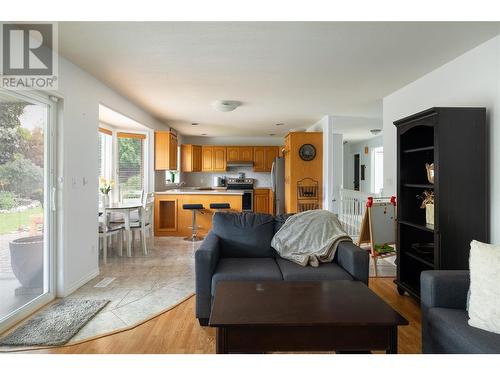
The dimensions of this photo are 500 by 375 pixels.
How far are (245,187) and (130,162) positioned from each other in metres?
3.61

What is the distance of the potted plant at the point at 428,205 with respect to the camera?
307 cm

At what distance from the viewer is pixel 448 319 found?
5.82ft

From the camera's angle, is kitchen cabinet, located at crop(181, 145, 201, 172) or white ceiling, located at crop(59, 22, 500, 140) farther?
kitchen cabinet, located at crop(181, 145, 201, 172)

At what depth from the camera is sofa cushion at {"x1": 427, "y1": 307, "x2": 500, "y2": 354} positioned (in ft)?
5.01

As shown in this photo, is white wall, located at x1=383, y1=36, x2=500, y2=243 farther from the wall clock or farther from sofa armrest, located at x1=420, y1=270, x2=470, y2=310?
the wall clock

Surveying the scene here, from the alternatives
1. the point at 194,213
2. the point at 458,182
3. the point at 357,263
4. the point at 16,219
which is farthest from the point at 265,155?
the point at 16,219

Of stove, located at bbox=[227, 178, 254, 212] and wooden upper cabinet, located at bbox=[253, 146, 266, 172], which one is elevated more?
wooden upper cabinet, located at bbox=[253, 146, 266, 172]

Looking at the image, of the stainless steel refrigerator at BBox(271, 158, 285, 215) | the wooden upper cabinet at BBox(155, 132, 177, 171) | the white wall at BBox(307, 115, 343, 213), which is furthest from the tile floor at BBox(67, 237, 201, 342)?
the stainless steel refrigerator at BBox(271, 158, 285, 215)

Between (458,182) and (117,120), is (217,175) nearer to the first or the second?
(117,120)

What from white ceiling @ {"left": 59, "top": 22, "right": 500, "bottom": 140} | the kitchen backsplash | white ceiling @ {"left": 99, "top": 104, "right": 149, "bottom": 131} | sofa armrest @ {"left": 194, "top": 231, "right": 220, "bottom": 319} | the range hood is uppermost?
white ceiling @ {"left": 59, "top": 22, "right": 500, "bottom": 140}

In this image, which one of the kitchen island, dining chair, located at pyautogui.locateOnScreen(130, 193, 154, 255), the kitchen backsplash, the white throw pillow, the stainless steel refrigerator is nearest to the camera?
the white throw pillow

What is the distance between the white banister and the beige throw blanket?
322 cm
